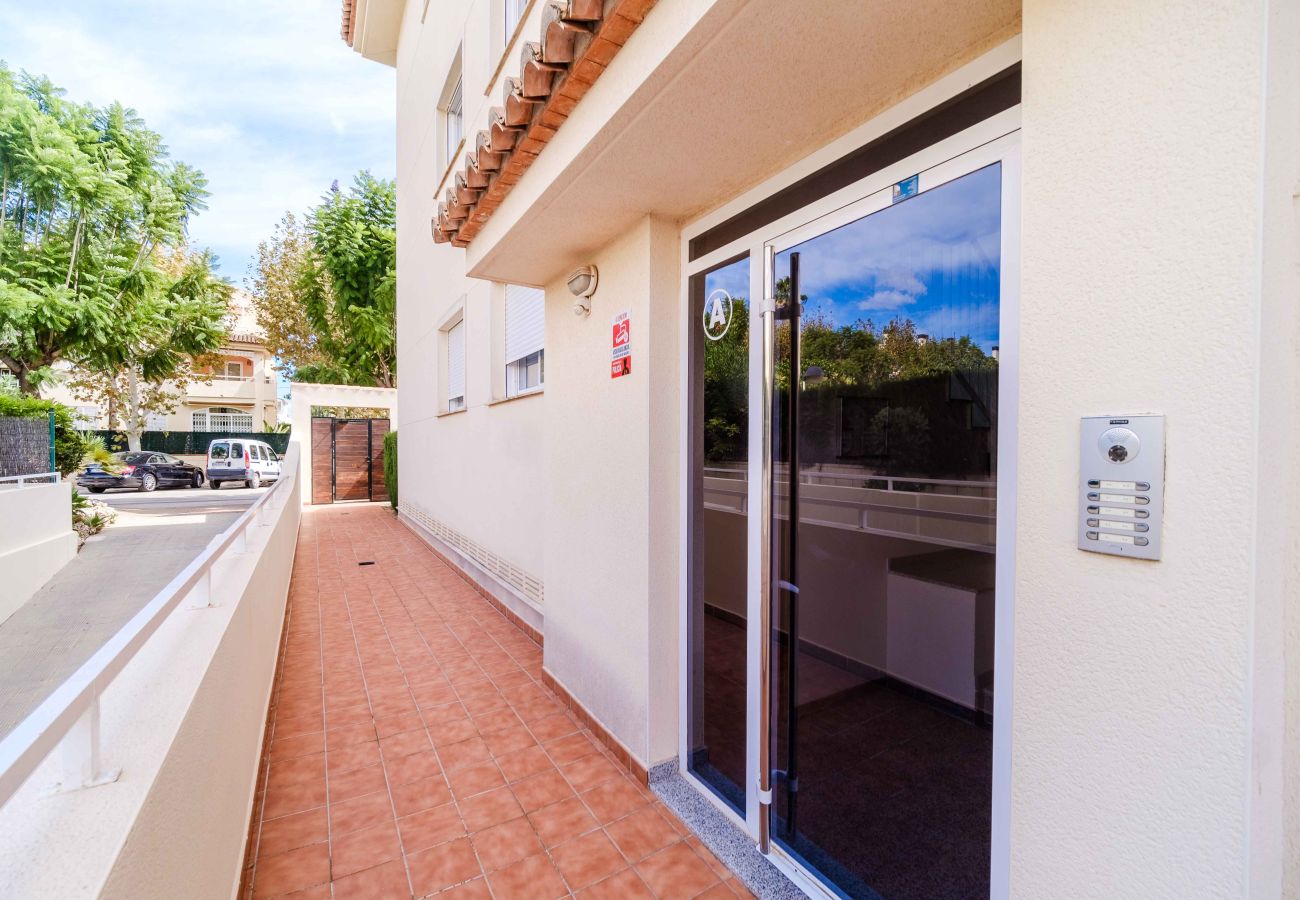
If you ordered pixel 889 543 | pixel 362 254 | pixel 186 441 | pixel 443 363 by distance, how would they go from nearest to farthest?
pixel 889 543, pixel 443 363, pixel 362 254, pixel 186 441

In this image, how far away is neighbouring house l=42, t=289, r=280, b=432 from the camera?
31906 millimetres

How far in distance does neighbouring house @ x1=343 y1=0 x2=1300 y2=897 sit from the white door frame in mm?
14

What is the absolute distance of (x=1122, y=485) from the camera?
47.1 inches

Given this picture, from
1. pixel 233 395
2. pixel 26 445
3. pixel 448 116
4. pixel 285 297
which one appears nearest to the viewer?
pixel 448 116

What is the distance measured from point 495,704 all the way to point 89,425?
35.5 m

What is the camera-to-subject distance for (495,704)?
395 centimetres

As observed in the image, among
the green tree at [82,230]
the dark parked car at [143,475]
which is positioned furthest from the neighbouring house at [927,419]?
the dark parked car at [143,475]

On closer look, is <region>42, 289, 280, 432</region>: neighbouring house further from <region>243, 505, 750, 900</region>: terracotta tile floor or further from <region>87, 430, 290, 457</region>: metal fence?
<region>243, 505, 750, 900</region>: terracotta tile floor

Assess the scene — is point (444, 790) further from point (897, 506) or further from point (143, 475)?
point (143, 475)

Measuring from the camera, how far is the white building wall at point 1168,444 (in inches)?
41.1

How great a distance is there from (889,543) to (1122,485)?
1.22 metres

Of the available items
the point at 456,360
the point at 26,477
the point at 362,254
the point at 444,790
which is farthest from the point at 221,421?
the point at 444,790

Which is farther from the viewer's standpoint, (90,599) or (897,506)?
(90,599)

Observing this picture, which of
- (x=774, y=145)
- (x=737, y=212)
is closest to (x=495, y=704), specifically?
(x=737, y=212)
